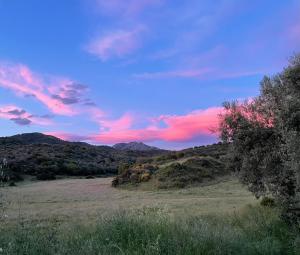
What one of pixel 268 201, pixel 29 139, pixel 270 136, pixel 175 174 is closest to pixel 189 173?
pixel 175 174

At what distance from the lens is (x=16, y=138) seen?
376 feet

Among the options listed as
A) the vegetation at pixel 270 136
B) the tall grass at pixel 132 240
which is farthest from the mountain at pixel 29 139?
the tall grass at pixel 132 240

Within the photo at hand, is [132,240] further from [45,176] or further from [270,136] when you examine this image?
[45,176]

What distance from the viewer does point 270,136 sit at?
18.9 m

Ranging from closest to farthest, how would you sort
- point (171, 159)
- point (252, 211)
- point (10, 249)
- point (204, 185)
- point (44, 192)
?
1. point (10, 249)
2. point (252, 211)
3. point (44, 192)
4. point (204, 185)
5. point (171, 159)

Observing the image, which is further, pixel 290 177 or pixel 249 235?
pixel 290 177

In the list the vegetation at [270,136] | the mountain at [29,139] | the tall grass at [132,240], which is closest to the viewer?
the tall grass at [132,240]

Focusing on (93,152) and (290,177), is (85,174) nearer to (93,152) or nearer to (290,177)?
(93,152)

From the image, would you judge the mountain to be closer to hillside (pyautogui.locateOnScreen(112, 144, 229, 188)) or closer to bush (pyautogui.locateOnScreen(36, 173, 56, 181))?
bush (pyautogui.locateOnScreen(36, 173, 56, 181))

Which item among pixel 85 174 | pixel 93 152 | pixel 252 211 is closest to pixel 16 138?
pixel 93 152

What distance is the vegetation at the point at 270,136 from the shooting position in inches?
648

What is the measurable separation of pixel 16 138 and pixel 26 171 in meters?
46.7

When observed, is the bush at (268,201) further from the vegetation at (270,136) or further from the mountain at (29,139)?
the mountain at (29,139)

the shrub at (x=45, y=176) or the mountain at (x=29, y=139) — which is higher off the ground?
the mountain at (x=29, y=139)
